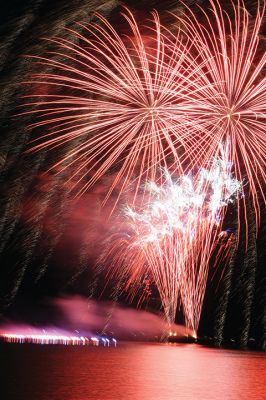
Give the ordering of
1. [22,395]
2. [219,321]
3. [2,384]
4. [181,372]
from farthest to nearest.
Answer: [219,321] → [181,372] → [2,384] → [22,395]

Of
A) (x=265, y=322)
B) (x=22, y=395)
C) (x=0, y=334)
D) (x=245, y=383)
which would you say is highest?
(x=265, y=322)

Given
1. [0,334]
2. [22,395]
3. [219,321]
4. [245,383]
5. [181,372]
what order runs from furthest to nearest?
[0,334]
[219,321]
[181,372]
[245,383]
[22,395]

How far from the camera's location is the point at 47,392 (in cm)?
1262

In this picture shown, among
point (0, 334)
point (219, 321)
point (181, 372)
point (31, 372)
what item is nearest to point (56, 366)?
point (31, 372)

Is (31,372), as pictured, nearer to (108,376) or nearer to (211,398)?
(108,376)

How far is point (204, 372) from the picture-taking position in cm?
1906

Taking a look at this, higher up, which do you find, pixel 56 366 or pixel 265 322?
pixel 265 322

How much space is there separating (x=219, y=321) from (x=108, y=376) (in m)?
34.8

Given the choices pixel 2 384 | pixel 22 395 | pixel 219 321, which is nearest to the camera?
pixel 22 395

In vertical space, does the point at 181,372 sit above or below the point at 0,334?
below

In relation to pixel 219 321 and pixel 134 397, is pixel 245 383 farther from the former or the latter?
pixel 219 321

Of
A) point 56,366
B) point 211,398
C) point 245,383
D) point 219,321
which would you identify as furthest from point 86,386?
point 219,321

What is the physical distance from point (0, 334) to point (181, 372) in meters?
38.8

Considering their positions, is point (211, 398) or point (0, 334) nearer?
point (211, 398)
